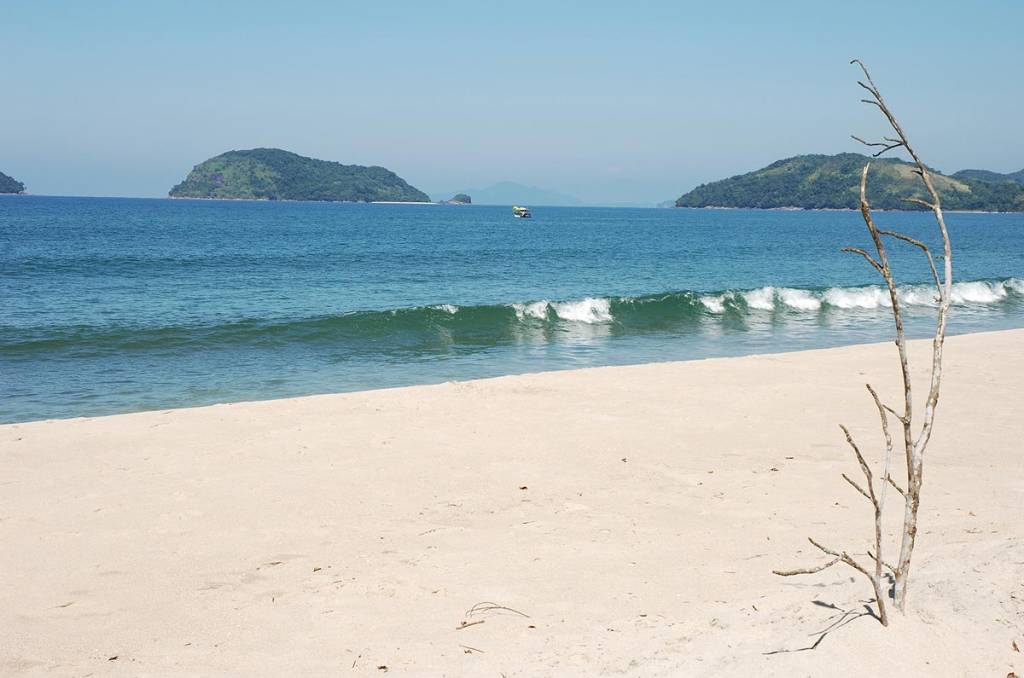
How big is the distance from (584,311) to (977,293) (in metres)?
16.9

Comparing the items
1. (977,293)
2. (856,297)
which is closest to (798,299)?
(856,297)

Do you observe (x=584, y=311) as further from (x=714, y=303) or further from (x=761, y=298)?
(x=761, y=298)

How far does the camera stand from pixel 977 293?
31.2 m

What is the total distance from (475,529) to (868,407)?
7.12m

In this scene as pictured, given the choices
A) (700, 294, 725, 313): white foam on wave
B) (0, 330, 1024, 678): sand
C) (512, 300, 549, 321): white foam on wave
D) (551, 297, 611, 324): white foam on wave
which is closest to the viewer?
(0, 330, 1024, 678): sand

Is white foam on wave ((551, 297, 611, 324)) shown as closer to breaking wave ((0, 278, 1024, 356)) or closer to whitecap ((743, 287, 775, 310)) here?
breaking wave ((0, 278, 1024, 356))

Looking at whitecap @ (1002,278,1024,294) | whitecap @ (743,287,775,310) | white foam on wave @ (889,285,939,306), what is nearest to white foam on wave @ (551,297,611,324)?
whitecap @ (743,287,775,310)

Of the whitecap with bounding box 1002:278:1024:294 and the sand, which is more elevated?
the whitecap with bounding box 1002:278:1024:294

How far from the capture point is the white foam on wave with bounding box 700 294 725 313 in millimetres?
26328

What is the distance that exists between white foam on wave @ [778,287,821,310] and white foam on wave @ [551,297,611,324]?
6.96 m

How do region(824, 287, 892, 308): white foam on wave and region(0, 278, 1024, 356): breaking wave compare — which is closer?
region(0, 278, 1024, 356): breaking wave

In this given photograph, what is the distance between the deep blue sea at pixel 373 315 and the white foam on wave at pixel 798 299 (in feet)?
0.21

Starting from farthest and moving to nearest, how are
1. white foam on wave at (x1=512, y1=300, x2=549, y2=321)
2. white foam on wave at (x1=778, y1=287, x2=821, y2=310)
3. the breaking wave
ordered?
white foam on wave at (x1=778, y1=287, x2=821, y2=310), white foam on wave at (x1=512, y1=300, x2=549, y2=321), the breaking wave

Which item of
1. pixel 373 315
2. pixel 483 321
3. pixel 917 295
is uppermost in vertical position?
pixel 373 315
